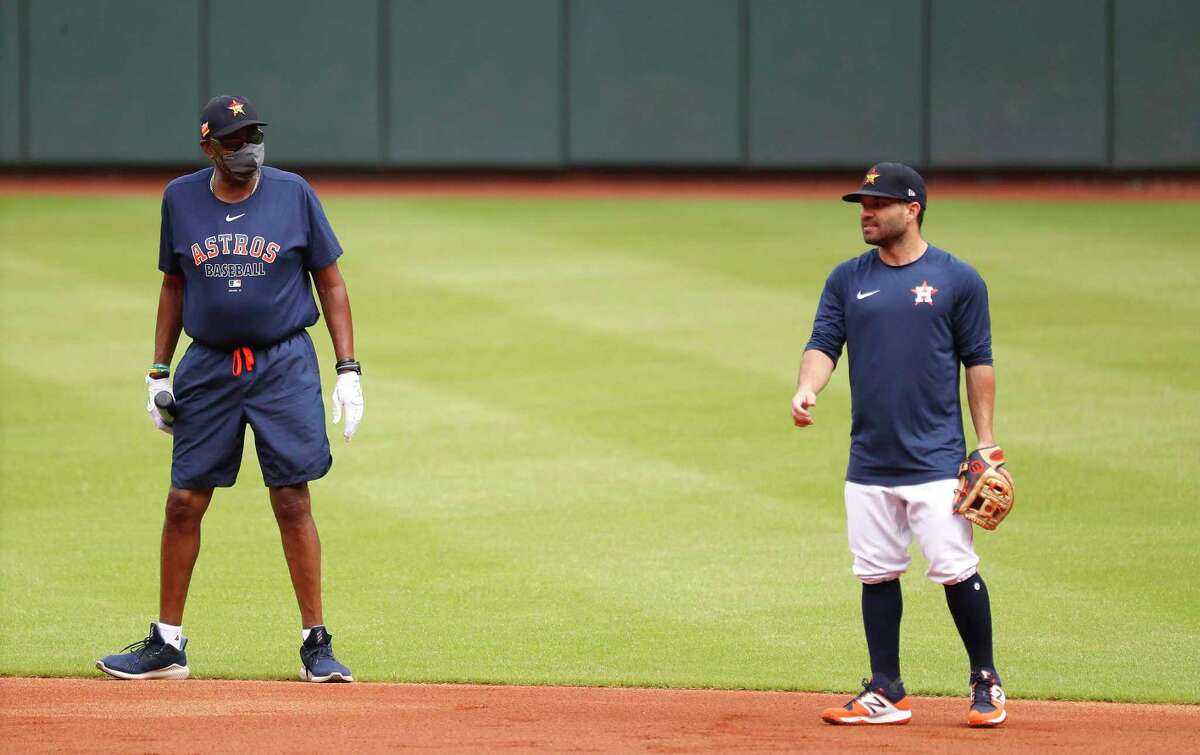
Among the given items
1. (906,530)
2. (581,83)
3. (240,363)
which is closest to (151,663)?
(240,363)

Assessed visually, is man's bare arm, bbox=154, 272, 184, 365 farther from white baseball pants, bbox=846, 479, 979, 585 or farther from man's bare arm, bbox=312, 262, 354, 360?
white baseball pants, bbox=846, 479, 979, 585

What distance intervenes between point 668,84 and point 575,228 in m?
2.83

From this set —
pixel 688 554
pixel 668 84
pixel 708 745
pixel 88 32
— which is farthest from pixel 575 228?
pixel 708 745

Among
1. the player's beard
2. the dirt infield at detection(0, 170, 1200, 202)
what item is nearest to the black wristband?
the player's beard

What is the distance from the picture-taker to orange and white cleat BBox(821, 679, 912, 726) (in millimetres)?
5570

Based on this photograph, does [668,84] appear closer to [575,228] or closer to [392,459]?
[575,228]

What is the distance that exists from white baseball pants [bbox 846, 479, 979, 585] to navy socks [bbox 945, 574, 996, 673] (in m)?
0.04

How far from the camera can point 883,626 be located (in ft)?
18.6

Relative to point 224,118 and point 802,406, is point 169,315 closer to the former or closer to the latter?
point 224,118

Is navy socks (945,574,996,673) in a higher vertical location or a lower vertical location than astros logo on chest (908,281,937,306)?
lower

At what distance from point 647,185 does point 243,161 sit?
44.2 feet

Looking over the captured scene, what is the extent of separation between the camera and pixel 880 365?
218 inches

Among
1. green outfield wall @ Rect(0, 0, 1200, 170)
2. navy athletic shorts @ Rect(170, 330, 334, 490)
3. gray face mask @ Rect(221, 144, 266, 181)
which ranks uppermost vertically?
green outfield wall @ Rect(0, 0, 1200, 170)

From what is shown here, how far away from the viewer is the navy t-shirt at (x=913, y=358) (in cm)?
550
